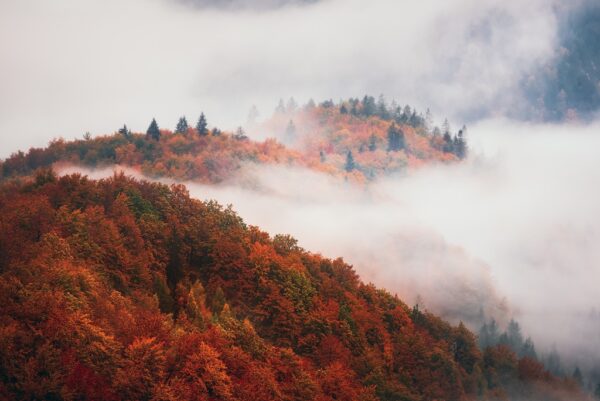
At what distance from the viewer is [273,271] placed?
115 metres

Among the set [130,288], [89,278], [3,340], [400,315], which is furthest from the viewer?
[400,315]

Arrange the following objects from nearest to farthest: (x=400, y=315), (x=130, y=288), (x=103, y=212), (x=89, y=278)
→ 1. (x=89, y=278)
2. (x=130, y=288)
3. (x=103, y=212)
4. (x=400, y=315)

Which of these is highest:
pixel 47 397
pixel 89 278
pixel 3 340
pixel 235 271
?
pixel 235 271

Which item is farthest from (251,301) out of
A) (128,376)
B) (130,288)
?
(128,376)

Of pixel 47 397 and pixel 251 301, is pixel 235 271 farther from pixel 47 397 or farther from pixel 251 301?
pixel 47 397

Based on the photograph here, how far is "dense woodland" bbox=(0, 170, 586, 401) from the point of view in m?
60.2

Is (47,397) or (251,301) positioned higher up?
(251,301)

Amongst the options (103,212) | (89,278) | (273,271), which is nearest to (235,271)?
(273,271)

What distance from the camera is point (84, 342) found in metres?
60.7

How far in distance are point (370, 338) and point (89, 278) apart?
5943 centimetres

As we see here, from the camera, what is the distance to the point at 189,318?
86938 mm

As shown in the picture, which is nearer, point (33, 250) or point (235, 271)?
point (33, 250)

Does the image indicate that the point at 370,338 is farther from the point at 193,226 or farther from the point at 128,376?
the point at 128,376

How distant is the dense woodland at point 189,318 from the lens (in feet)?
197
